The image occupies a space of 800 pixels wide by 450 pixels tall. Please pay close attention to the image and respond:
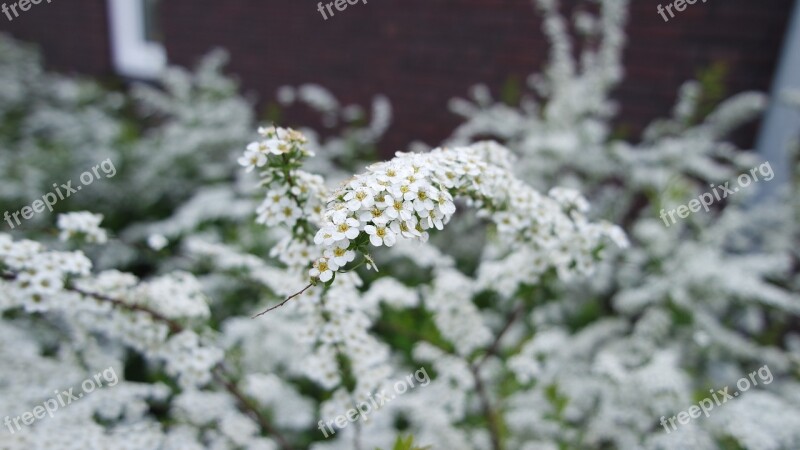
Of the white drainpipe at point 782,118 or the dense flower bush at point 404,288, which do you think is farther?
the white drainpipe at point 782,118

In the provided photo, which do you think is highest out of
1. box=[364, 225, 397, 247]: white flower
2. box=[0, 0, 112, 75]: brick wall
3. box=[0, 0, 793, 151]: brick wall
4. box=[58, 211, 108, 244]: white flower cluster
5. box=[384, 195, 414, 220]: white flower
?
box=[0, 0, 112, 75]: brick wall

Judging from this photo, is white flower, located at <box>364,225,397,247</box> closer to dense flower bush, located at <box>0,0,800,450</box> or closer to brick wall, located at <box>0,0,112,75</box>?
dense flower bush, located at <box>0,0,800,450</box>

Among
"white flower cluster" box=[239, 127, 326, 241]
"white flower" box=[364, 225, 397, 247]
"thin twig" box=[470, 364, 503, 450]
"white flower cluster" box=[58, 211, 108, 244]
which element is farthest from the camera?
"thin twig" box=[470, 364, 503, 450]

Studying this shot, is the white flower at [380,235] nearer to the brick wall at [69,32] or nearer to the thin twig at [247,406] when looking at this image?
the thin twig at [247,406]

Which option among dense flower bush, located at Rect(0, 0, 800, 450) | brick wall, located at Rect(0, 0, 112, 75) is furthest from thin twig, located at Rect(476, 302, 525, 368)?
brick wall, located at Rect(0, 0, 112, 75)

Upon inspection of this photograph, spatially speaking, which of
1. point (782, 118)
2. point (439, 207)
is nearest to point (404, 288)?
point (439, 207)

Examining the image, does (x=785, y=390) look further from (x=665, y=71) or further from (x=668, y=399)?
(x=665, y=71)

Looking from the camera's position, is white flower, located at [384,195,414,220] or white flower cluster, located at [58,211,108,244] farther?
white flower cluster, located at [58,211,108,244]

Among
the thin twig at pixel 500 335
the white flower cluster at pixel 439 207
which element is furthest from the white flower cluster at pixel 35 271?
the thin twig at pixel 500 335
